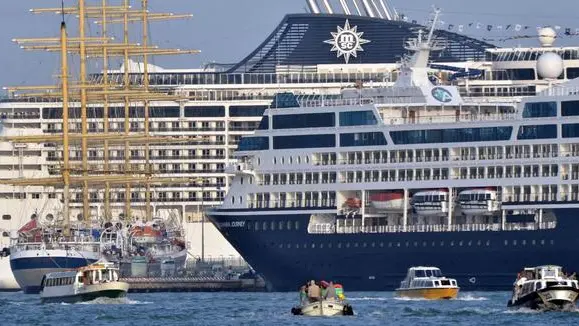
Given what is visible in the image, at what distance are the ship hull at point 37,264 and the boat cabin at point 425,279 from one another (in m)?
29.6

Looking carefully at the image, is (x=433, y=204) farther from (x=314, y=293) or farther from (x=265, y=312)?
(x=314, y=293)

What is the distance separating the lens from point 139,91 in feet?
513

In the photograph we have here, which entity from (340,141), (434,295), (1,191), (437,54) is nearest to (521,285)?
(434,295)

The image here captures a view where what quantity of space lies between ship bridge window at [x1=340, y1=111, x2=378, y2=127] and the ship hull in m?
19.8

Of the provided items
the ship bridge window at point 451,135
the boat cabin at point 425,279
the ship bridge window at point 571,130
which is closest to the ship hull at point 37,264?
the ship bridge window at point 451,135

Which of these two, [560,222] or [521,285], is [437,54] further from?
[521,285]

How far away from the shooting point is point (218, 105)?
158125mm

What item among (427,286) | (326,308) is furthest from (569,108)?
(326,308)

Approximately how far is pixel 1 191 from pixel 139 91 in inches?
451

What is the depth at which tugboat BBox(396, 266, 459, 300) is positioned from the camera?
108 metres

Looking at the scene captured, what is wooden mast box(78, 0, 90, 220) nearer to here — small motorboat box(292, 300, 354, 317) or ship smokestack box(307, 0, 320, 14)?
ship smokestack box(307, 0, 320, 14)

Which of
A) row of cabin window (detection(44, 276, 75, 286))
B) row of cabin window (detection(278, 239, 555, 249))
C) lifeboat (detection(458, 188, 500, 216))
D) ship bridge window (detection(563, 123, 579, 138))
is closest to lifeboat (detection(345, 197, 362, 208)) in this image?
row of cabin window (detection(278, 239, 555, 249))

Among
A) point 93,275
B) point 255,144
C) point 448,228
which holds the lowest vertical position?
point 93,275

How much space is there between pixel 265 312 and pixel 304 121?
2615cm
